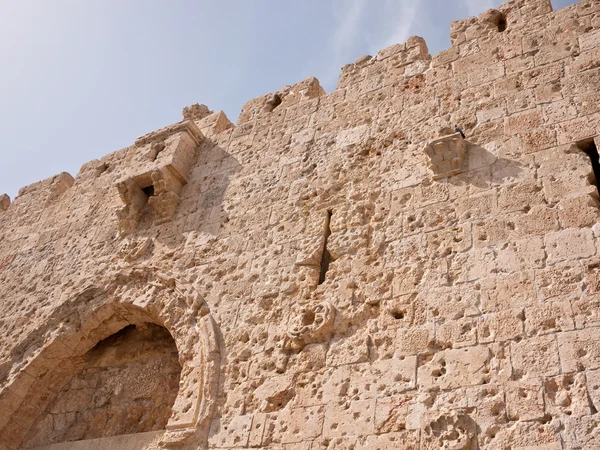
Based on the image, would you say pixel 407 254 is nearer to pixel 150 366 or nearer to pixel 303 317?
pixel 303 317

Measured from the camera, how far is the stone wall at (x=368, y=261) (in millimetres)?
4078

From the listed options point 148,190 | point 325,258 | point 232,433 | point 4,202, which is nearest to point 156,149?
point 148,190

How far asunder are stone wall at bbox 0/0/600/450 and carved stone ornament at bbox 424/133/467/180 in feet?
0.05

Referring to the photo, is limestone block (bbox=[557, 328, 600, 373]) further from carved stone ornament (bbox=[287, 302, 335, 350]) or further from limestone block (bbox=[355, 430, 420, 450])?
carved stone ornament (bbox=[287, 302, 335, 350])

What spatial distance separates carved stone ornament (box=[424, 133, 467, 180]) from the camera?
17.1ft

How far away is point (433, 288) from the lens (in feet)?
15.2

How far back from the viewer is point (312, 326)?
493 cm

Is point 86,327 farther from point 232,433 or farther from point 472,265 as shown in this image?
point 472,265

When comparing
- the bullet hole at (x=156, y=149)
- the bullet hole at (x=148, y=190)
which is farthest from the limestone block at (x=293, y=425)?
the bullet hole at (x=156, y=149)

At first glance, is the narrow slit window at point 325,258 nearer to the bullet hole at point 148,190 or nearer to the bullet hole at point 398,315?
the bullet hole at point 398,315

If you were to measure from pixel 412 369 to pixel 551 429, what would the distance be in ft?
3.10

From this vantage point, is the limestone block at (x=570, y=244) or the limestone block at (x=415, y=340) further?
the limestone block at (x=415, y=340)

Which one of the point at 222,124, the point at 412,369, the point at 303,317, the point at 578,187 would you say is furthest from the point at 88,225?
the point at 578,187

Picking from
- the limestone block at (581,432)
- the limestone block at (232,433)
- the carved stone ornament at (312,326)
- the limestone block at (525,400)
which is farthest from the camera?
the carved stone ornament at (312,326)
